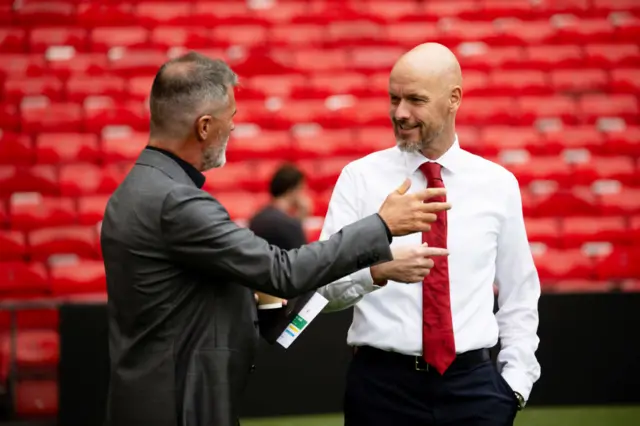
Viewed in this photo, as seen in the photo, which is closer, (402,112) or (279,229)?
(402,112)

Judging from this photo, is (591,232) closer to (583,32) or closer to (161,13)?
(583,32)

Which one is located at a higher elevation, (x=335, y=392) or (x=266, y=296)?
(x=266, y=296)

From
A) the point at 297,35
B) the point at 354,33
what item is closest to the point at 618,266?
the point at 354,33

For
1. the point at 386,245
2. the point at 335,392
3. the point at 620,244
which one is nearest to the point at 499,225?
the point at 386,245

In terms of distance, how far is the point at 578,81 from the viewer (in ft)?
23.9

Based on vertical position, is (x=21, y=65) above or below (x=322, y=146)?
above

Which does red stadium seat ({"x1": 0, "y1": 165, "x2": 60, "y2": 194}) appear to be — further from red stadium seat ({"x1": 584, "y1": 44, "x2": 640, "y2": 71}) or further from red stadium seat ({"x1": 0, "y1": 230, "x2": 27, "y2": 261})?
red stadium seat ({"x1": 584, "y1": 44, "x2": 640, "y2": 71})

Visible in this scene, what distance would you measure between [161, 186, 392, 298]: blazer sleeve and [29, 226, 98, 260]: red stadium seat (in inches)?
161

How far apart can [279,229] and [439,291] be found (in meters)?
2.35

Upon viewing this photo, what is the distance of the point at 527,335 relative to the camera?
7.78ft

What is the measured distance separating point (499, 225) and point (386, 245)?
539 millimetres

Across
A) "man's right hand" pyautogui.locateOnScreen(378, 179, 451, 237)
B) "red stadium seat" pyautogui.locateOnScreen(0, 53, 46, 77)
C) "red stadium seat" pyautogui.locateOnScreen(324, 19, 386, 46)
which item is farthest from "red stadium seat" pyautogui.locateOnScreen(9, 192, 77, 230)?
"man's right hand" pyautogui.locateOnScreen(378, 179, 451, 237)

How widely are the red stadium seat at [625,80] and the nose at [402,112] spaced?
18.1 feet

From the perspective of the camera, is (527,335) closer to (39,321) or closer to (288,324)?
(288,324)
